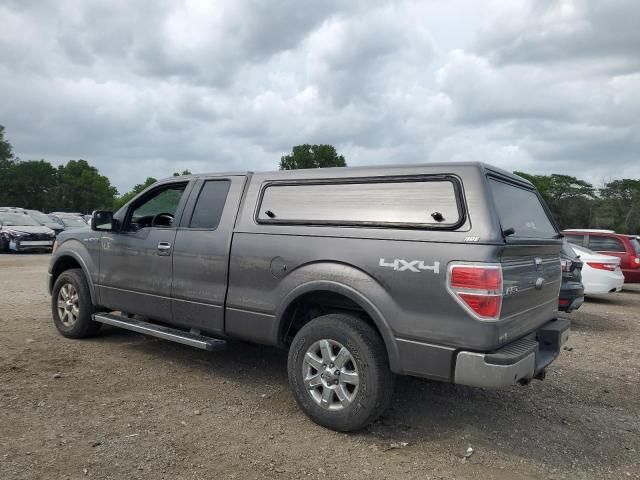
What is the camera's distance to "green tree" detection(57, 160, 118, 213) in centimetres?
7744

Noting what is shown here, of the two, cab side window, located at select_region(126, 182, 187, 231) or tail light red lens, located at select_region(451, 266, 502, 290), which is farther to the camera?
cab side window, located at select_region(126, 182, 187, 231)

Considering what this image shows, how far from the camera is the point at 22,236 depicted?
17.8m

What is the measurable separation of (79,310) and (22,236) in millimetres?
14581

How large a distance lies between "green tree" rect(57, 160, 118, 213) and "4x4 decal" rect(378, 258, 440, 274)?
83687 mm

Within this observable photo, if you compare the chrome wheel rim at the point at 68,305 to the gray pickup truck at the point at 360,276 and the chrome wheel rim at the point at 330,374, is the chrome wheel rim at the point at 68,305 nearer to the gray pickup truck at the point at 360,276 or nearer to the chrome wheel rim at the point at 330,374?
the gray pickup truck at the point at 360,276

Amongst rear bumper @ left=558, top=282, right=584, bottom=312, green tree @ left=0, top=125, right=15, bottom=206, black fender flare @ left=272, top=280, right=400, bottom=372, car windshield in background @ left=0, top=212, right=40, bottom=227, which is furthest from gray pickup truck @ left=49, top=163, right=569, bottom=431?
green tree @ left=0, top=125, right=15, bottom=206

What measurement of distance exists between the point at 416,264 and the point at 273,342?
142cm

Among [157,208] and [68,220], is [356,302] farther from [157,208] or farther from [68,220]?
[68,220]

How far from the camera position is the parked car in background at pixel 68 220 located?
2447cm

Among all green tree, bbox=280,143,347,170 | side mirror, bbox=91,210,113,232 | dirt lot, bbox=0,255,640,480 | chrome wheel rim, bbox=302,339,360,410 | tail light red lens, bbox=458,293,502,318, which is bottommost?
dirt lot, bbox=0,255,640,480

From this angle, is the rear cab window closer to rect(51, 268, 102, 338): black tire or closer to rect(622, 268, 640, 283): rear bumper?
rect(51, 268, 102, 338): black tire

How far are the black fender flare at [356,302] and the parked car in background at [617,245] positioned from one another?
10.1m

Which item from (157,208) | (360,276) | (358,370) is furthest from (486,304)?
(157,208)

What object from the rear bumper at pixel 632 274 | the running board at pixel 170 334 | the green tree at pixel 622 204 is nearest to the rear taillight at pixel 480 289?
the running board at pixel 170 334
